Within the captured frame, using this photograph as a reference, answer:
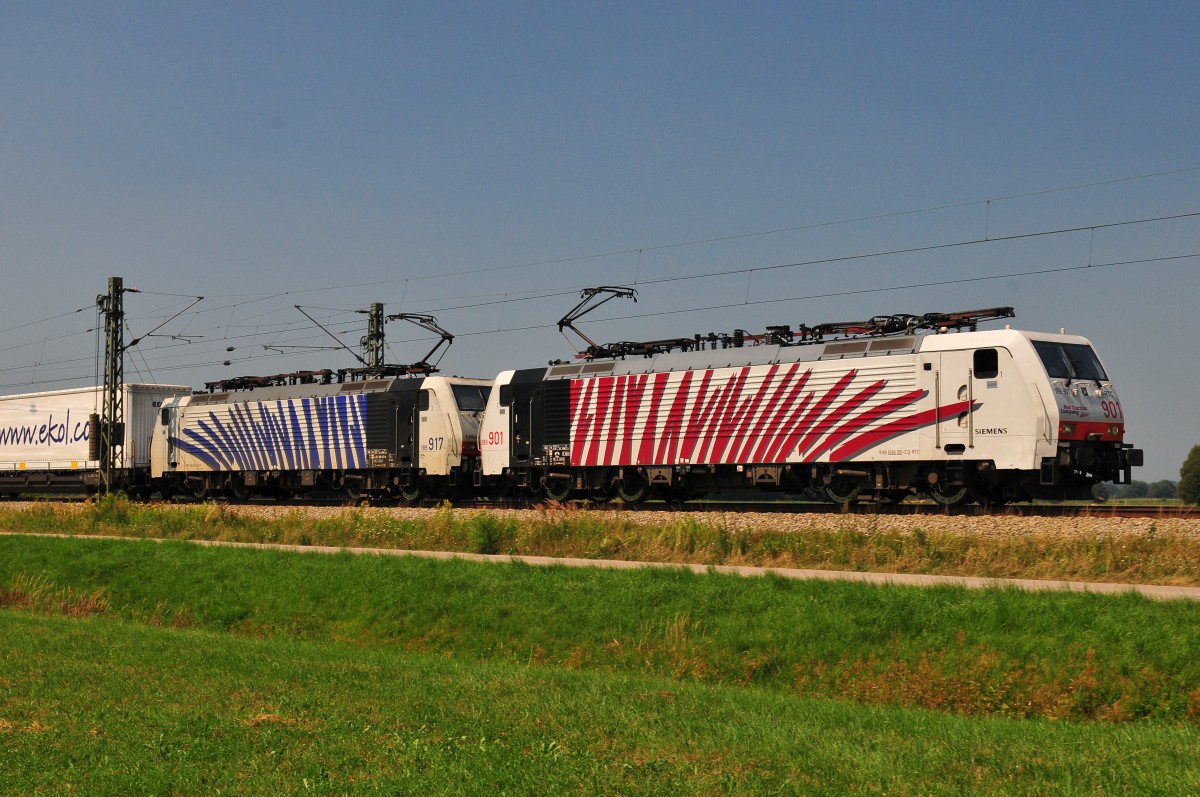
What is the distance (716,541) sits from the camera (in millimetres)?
20391

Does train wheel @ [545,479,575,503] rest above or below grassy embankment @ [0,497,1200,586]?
above

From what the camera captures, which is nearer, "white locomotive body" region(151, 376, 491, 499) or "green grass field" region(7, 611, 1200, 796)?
"green grass field" region(7, 611, 1200, 796)

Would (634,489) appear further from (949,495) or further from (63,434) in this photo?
(63,434)

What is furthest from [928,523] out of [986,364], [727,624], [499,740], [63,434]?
[63,434]

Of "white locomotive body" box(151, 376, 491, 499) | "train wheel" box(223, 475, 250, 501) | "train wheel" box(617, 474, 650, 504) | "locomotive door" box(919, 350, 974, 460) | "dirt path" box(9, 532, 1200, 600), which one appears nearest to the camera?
"dirt path" box(9, 532, 1200, 600)

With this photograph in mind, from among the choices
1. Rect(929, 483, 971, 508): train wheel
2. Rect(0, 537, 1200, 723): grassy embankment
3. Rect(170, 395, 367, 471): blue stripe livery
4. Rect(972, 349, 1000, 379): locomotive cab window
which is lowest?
Rect(0, 537, 1200, 723): grassy embankment

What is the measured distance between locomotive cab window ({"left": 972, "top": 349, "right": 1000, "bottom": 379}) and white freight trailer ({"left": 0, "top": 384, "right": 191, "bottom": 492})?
33.5m

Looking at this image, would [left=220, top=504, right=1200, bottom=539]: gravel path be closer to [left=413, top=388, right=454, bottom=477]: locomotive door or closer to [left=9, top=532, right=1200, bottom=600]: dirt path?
[left=9, top=532, right=1200, bottom=600]: dirt path

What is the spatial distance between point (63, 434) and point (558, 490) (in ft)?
86.8

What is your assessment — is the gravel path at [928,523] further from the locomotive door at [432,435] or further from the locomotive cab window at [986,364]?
the locomotive door at [432,435]

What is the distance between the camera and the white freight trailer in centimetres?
4597

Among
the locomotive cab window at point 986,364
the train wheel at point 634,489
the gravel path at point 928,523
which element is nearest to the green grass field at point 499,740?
the gravel path at point 928,523

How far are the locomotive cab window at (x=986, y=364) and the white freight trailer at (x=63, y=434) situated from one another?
33.5 m

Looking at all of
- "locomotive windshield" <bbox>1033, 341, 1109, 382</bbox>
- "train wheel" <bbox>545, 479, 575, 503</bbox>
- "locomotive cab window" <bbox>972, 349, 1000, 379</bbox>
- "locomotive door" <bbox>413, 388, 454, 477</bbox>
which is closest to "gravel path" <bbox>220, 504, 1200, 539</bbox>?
"locomotive cab window" <bbox>972, 349, 1000, 379</bbox>
